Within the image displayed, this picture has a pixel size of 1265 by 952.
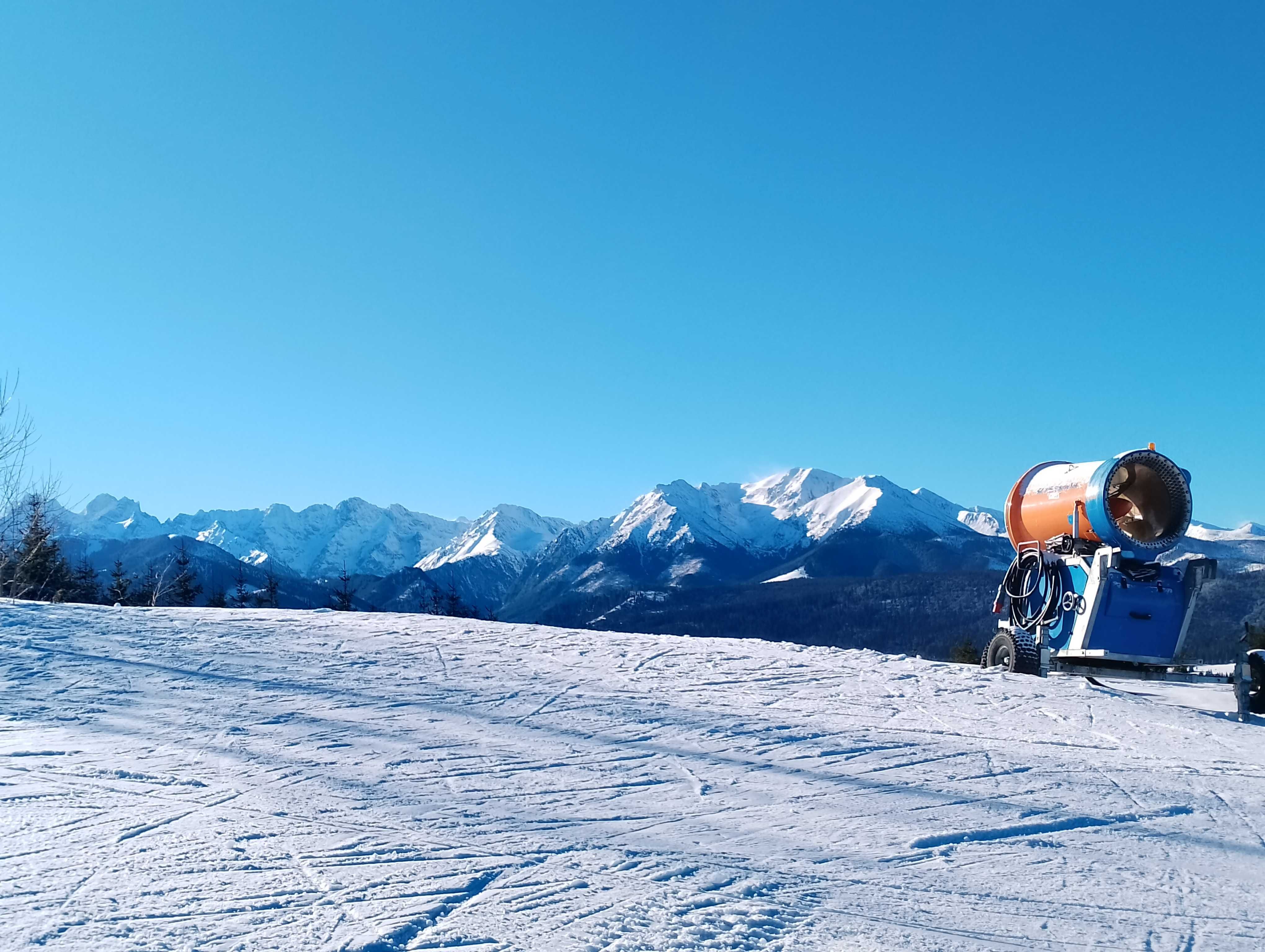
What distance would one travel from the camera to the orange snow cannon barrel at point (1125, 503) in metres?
14.1

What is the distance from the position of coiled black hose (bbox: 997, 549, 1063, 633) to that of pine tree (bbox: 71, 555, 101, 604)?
Result: 40.5m

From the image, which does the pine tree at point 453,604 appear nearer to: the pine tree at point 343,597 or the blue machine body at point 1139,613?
the pine tree at point 343,597

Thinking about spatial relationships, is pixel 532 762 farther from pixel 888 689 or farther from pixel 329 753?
pixel 888 689

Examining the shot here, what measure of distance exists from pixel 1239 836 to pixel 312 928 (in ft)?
21.0

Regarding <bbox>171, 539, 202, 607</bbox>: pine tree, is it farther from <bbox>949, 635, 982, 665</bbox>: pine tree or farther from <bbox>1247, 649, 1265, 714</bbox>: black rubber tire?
<bbox>1247, 649, 1265, 714</bbox>: black rubber tire

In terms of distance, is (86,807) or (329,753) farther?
(329,753)

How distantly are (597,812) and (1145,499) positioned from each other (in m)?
12.8

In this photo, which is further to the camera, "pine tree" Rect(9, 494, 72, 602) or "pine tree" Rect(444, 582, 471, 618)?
"pine tree" Rect(444, 582, 471, 618)

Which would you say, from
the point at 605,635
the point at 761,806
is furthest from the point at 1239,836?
the point at 605,635

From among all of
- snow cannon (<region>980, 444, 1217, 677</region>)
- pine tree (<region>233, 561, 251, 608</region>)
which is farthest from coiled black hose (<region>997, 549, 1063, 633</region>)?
pine tree (<region>233, 561, 251, 608</region>)

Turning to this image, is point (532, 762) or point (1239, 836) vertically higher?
point (1239, 836)

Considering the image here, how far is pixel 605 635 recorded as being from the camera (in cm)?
1608

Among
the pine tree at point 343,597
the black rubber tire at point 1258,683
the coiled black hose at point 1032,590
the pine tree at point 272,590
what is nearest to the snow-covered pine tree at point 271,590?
the pine tree at point 272,590

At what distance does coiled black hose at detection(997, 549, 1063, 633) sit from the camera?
1541cm
